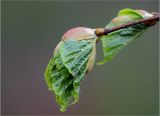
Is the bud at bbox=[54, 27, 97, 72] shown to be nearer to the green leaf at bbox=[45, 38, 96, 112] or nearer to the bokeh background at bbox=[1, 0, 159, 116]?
the green leaf at bbox=[45, 38, 96, 112]

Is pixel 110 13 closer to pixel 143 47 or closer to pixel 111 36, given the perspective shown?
pixel 143 47

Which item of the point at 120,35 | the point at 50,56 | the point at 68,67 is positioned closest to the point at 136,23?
the point at 120,35

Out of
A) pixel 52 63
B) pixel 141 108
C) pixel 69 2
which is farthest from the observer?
pixel 69 2

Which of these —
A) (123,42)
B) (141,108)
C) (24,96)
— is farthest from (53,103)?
(123,42)

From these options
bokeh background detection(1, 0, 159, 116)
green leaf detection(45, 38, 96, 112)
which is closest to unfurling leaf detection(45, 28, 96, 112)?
green leaf detection(45, 38, 96, 112)

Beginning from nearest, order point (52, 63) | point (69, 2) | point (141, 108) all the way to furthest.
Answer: point (52, 63) < point (141, 108) < point (69, 2)

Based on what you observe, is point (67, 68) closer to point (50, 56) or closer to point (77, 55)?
point (77, 55)
